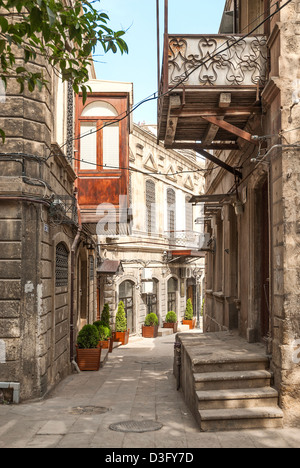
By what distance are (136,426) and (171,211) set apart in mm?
23540

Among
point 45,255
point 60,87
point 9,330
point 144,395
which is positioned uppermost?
point 60,87

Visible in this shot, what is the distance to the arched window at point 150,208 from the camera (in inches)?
1071

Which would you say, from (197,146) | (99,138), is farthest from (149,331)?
(197,146)

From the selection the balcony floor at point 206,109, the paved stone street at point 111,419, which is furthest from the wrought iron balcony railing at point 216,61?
the paved stone street at point 111,419

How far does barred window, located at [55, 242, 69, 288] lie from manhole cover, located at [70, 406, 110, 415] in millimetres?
3159

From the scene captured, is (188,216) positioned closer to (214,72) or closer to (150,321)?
(150,321)

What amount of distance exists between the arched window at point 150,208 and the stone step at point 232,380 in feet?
63.5

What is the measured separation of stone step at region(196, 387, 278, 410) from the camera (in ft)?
24.4

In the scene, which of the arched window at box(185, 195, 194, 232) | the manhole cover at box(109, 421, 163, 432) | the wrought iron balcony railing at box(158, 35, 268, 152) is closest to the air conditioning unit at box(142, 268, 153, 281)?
the arched window at box(185, 195, 194, 232)

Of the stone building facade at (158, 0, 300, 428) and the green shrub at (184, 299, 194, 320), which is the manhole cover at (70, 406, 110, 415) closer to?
the stone building facade at (158, 0, 300, 428)

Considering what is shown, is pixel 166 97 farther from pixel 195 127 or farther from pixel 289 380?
pixel 289 380

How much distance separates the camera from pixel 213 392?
762 cm

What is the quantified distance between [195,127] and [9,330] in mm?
5339
